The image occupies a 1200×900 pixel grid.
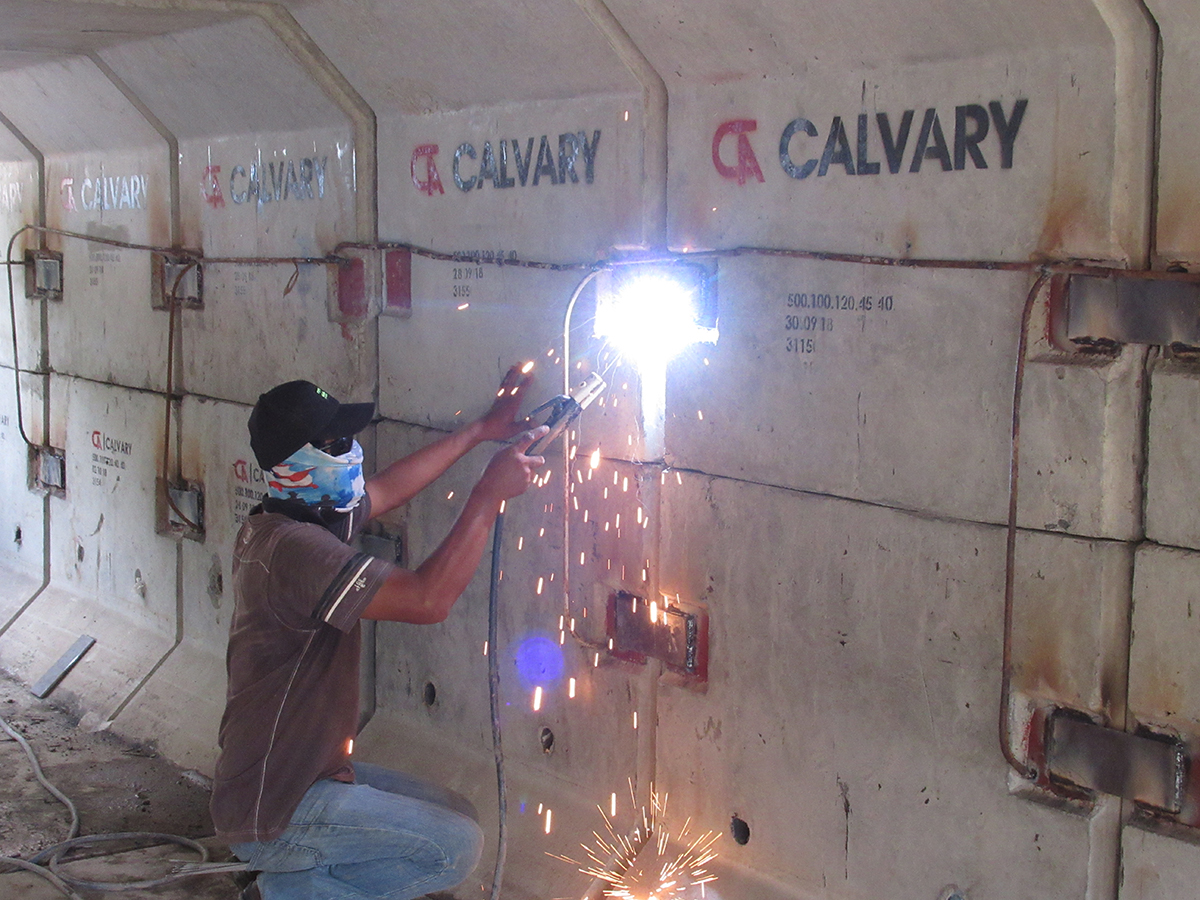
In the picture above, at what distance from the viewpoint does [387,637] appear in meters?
4.11

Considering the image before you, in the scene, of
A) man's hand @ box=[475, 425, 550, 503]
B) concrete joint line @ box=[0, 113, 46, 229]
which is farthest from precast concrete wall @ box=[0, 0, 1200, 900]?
concrete joint line @ box=[0, 113, 46, 229]

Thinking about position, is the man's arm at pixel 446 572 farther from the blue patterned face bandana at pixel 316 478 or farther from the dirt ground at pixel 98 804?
the dirt ground at pixel 98 804

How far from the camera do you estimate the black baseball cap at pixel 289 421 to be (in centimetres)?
292

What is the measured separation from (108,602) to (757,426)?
12.7 feet

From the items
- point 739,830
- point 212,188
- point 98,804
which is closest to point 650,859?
point 739,830

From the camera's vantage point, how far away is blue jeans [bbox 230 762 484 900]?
2.95 meters

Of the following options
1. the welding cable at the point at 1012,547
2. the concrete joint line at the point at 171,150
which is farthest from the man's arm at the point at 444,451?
the concrete joint line at the point at 171,150

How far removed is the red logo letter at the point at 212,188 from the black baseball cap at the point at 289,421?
2137mm

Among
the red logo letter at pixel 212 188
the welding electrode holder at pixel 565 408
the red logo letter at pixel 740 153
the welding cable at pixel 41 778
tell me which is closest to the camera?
the red logo letter at pixel 740 153

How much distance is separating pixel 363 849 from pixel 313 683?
0.42 metres

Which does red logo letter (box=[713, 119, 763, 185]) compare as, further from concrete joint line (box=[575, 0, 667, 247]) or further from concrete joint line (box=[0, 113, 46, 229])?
concrete joint line (box=[0, 113, 46, 229])

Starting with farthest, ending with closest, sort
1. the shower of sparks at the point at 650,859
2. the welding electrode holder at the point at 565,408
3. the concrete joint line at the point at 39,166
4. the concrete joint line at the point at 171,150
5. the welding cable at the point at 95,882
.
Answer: the concrete joint line at the point at 39,166 → the concrete joint line at the point at 171,150 → the welding cable at the point at 95,882 → the shower of sparks at the point at 650,859 → the welding electrode holder at the point at 565,408

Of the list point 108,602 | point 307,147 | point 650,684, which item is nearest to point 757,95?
point 650,684

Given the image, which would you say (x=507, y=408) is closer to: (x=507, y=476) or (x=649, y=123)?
(x=507, y=476)
